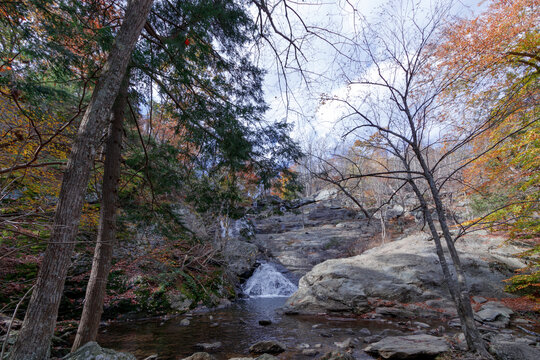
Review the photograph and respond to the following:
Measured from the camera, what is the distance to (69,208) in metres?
2.51

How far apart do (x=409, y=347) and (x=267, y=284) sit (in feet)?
30.7

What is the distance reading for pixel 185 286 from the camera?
927 centimetres

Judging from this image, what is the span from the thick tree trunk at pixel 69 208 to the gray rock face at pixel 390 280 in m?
7.47

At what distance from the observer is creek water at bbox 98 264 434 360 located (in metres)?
5.45

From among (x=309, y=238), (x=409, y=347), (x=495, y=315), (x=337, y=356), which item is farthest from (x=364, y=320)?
(x=309, y=238)

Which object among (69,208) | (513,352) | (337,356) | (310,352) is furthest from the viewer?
(310,352)

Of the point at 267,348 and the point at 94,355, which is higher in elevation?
the point at 94,355

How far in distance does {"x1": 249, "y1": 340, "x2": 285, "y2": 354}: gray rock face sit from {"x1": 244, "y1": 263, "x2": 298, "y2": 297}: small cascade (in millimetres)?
7148

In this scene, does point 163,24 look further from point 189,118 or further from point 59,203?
point 59,203

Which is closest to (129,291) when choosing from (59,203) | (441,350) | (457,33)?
(59,203)

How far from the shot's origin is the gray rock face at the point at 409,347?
450 cm

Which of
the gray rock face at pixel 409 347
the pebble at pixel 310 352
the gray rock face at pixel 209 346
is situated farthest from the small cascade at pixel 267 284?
the gray rock face at pixel 409 347

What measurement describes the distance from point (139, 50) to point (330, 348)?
6.70 m

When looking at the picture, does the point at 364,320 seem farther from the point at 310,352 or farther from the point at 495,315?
the point at 495,315
